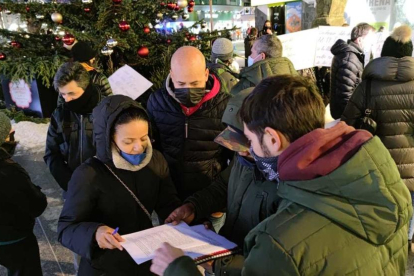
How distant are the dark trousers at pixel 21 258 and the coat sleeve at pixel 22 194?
0.77 feet

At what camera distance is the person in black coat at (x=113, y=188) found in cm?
176

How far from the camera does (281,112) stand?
1.13 meters

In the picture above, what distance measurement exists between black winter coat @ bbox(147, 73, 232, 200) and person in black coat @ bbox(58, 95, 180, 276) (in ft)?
1.94

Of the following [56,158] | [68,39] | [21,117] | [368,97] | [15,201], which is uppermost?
[68,39]

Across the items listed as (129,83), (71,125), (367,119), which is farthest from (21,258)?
(367,119)

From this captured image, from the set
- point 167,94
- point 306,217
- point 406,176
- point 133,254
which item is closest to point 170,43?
point 167,94

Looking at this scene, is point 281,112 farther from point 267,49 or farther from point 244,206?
point 267,49

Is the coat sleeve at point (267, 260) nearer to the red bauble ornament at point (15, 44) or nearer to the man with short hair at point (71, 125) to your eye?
the man with short hair at point (71, 125)

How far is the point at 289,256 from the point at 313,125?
0.42m

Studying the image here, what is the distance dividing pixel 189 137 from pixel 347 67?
2.44 meters

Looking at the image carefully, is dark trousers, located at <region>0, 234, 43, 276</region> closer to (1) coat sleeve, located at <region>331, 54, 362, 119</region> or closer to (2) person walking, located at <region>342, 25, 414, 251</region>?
(2) person walking, located at <region>342, 25, 414, 251</region>

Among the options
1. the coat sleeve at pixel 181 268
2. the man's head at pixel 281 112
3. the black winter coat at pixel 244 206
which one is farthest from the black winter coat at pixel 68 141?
the man's head at pixel 281 112

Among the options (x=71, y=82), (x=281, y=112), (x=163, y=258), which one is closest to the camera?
(x=281, y=112)

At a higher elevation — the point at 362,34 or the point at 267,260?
the point at 362,34
